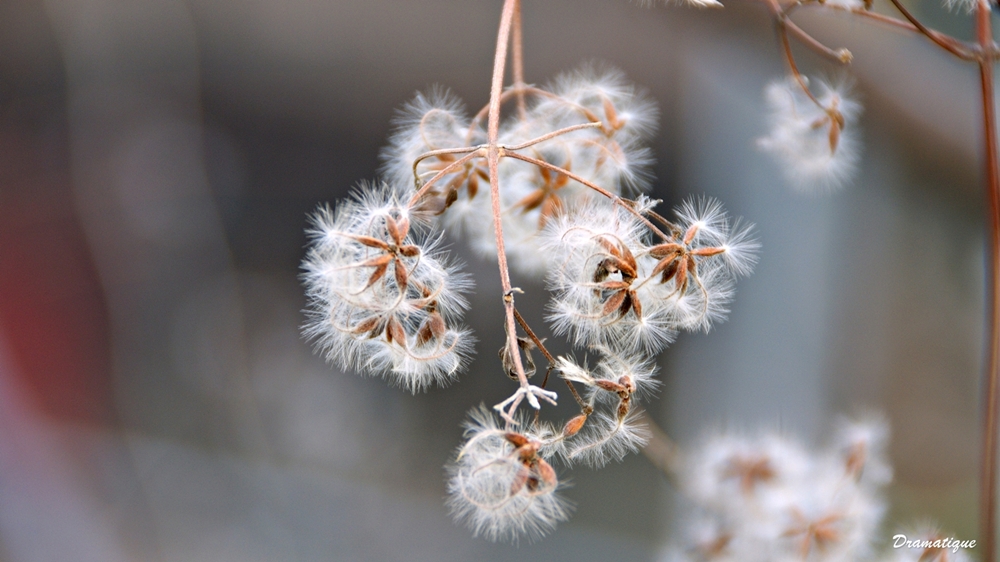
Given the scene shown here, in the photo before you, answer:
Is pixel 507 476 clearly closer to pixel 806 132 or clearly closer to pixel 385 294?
pixel 385 294

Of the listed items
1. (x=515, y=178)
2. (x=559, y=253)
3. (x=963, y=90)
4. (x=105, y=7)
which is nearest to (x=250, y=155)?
(x=105, y=7)

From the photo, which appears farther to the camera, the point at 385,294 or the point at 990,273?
the point at 990,273

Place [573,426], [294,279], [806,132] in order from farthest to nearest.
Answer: [294,279]
[806,132]
[573,426]

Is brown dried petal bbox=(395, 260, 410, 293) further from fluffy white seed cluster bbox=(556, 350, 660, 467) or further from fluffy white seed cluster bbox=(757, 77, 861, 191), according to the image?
fluffy white seed cluster bbox=(757, 77, 861, 191)

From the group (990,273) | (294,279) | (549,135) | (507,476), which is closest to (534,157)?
(549,135)

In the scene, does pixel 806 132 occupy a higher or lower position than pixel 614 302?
higher

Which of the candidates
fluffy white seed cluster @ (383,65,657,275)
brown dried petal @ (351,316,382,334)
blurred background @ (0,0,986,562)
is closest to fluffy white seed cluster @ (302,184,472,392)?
brown dried petal @ (351,316,382,334)
